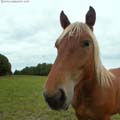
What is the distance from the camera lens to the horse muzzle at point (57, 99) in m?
3.39

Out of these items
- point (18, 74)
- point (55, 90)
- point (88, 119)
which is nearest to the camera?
point (55, 90)

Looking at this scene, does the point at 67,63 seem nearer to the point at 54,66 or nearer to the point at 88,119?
the point at 54,66

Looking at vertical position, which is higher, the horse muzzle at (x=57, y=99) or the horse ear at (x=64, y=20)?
the horse ear at (x=64, y=20)

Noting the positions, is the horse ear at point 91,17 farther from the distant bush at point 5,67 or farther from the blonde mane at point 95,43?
the distant bush at point 5,67

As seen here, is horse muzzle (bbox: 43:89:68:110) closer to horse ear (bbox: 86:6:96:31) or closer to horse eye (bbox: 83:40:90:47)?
horse eye (bbox: 83:40:90:47)

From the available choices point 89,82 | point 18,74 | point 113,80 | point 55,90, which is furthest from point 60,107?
point 18,74

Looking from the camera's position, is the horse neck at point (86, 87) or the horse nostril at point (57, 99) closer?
the horse nostril at point (57, 99)

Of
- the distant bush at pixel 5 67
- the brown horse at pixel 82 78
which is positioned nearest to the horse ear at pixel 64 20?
the brown horse at pixel 82 78

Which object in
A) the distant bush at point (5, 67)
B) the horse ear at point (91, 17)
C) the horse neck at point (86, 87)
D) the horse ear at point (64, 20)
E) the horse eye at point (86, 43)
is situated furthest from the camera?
the distant bush at point (5, 67)

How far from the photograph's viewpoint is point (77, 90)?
4.60 meters

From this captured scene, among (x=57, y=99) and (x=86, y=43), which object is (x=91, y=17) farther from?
(x=57, y=99)

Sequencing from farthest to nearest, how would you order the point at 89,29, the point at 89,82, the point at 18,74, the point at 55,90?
the point at 18,74
the point at 89,82
the point at 89,29
the point at 55,90

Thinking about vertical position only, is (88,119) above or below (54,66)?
below

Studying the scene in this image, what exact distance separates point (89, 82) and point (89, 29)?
→ 0.80m
